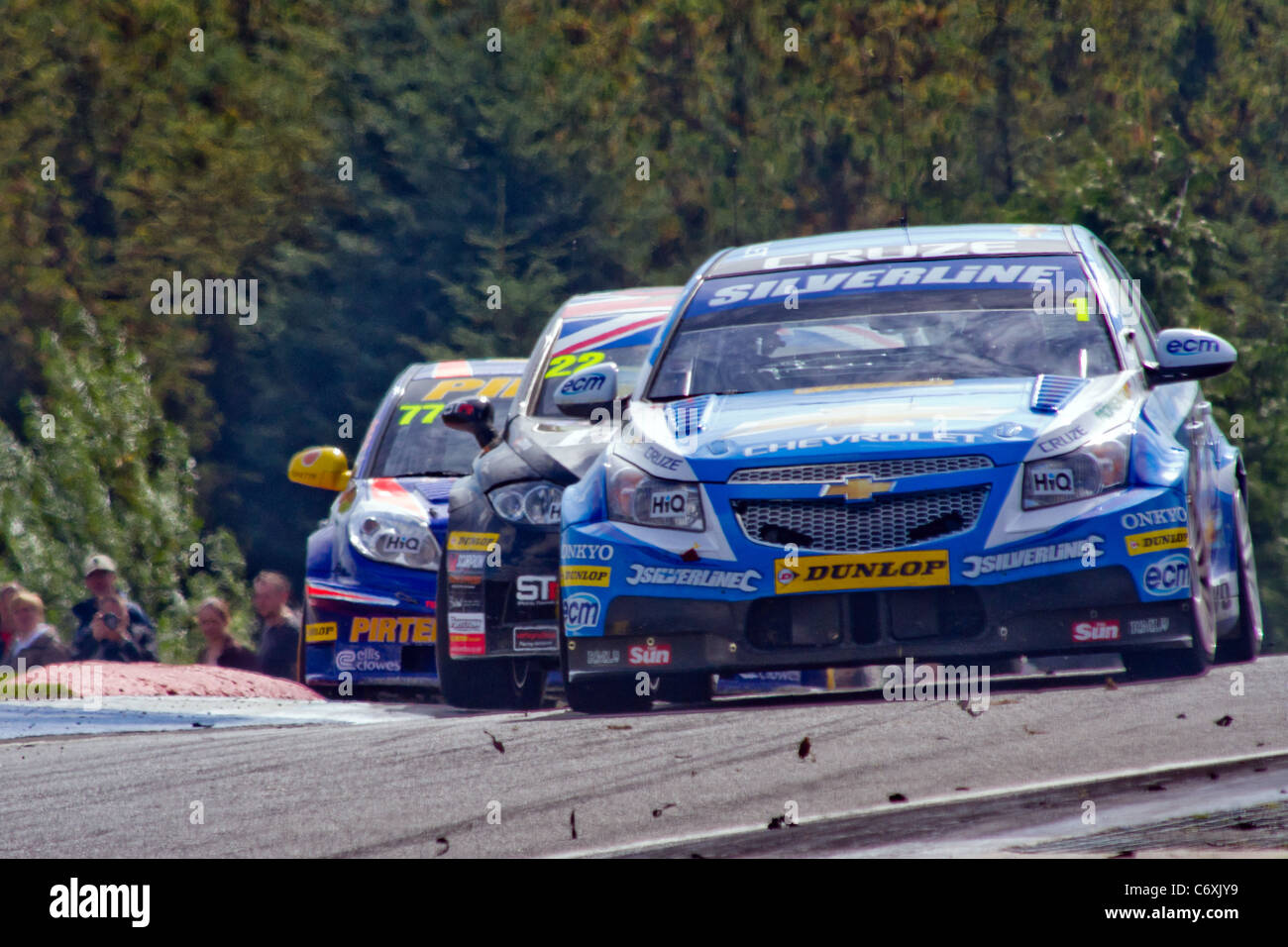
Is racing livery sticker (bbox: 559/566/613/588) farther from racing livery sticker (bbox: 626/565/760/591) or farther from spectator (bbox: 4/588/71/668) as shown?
spectator (bbox: 4/588/71/668)

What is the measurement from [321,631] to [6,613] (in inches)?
189

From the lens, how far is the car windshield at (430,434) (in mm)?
12383

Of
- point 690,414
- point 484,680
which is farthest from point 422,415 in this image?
point 690,414

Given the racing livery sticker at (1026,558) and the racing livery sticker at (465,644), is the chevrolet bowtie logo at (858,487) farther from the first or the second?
the racing livery sticker at (465,644)

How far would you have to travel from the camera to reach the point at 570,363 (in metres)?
10.5

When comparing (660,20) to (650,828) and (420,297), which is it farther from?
(650,828)

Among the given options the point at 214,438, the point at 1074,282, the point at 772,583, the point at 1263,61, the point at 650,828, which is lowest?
the point at 214,438

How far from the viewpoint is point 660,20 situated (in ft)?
140

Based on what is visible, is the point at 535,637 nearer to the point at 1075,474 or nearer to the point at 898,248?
the point at 898,248

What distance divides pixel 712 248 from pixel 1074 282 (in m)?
32.7

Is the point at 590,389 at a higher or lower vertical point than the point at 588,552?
higher

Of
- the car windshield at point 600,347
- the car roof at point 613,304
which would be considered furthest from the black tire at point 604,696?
the car roof at point 613,304

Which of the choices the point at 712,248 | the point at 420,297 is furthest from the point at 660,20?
the point at 420,297

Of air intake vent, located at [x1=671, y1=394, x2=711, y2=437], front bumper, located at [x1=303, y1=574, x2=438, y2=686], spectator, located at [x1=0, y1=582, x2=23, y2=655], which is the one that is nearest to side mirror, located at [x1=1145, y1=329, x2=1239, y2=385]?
air intake vent, located at [x1=671, y1=394, x2=711, y2=437]
